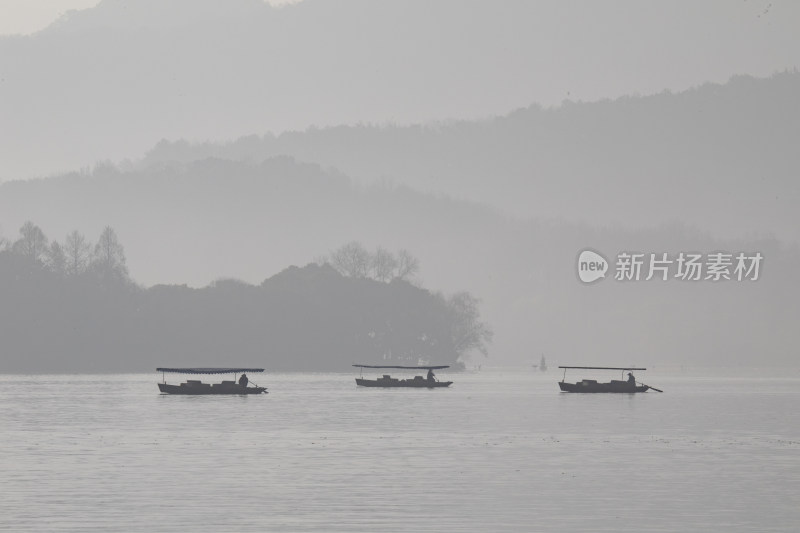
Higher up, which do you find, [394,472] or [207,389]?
[207,389]

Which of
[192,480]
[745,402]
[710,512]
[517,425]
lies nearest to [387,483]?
[192,480]

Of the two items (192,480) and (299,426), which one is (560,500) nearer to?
(192,480)

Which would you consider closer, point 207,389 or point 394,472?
point 394,472

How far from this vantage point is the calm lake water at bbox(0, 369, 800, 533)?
6019cm

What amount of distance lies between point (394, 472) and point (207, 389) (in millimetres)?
119797

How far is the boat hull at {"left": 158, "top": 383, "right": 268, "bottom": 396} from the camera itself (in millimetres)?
193500

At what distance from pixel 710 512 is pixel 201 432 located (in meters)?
58.1

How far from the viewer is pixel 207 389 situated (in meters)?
196

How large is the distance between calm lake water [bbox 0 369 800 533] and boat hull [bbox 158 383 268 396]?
157 feet

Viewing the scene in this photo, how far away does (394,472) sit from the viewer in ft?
260

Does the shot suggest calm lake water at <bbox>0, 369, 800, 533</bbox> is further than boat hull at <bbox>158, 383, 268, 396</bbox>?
No

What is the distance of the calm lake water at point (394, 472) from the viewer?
197ft

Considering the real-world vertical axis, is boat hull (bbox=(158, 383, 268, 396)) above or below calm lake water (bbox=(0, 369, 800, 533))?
above

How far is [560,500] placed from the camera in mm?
66312
